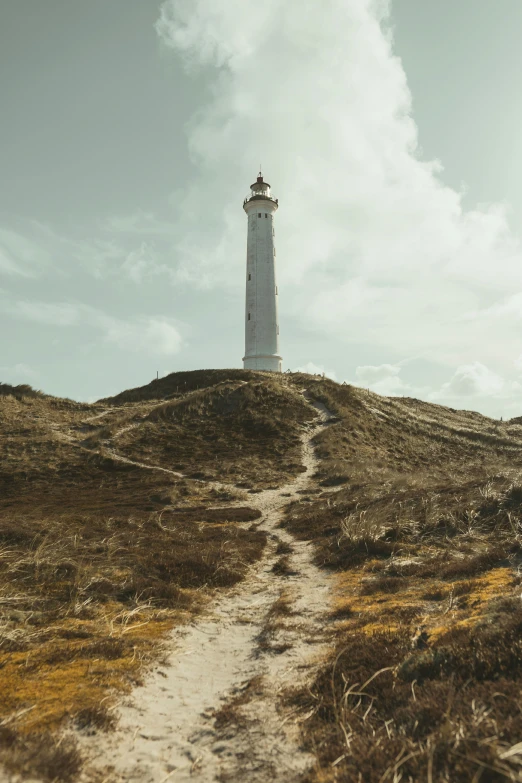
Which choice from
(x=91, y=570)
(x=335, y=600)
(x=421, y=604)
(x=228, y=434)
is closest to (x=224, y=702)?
(x=421, y=604)

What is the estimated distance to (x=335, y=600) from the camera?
335 inches

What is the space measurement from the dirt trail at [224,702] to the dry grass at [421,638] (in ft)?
1.26

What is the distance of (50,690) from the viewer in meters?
5.03

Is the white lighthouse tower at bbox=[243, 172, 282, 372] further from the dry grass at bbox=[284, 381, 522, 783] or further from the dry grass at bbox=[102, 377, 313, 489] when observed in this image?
the dry grass at bbox=[284, 381, 522, 783]

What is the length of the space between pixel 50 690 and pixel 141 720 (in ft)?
3.58

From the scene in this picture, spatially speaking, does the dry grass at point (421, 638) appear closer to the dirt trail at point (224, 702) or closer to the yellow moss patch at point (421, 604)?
the yellow moss patch at point (421, 604)

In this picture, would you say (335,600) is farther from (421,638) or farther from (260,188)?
(260,188)

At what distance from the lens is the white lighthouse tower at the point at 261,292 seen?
58562 mm

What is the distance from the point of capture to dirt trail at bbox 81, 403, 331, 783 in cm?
392

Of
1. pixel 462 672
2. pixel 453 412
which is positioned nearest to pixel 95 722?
pixel 462 672

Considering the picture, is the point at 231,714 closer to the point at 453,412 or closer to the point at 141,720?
the point at 141,720

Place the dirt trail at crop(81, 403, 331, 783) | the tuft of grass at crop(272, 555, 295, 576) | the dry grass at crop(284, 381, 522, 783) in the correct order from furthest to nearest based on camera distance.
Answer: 1. the tuft of grass at crop(272, 555, 295, 576)
2. the dirt trail at crop(81, 403, 331, 783)
3. the dry grass at crop(284, 381, 522, 783)

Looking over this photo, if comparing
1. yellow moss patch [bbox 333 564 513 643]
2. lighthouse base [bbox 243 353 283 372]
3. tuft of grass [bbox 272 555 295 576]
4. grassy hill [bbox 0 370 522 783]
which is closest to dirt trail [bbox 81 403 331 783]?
grassy hill [bbox 0 370 522 783]

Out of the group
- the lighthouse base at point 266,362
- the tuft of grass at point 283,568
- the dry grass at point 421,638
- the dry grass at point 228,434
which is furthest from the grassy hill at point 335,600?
the lighthouse base at point 266,362
